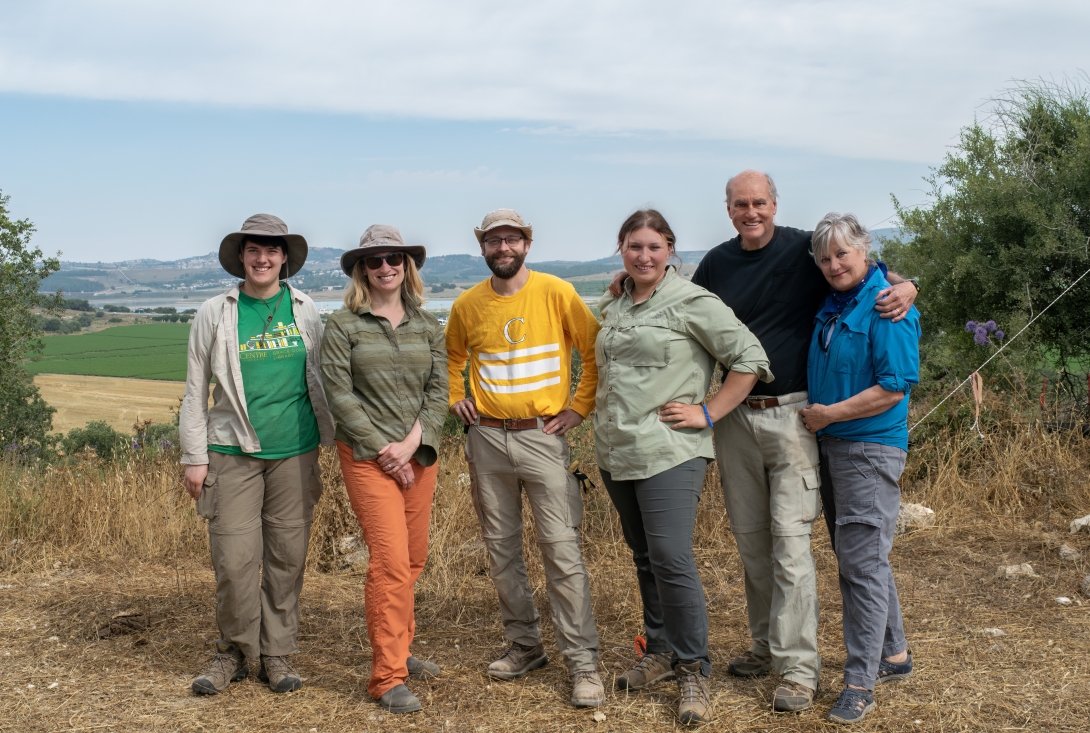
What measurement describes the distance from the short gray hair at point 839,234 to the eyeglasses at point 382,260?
169 cm

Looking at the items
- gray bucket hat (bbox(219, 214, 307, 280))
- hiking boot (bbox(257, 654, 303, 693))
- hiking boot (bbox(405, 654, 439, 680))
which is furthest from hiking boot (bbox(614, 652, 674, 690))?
gray bucket hat (bbox(219, 214, 307, 280))

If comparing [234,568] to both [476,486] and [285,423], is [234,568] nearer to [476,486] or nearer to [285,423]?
[285,423]

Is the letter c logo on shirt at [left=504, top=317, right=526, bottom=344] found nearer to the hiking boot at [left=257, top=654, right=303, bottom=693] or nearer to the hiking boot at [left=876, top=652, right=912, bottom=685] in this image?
the hiking boot at [left=257, top=654, right=303, bottom=693]

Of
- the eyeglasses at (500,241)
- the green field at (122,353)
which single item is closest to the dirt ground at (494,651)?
the eyeglasses at (500,241)

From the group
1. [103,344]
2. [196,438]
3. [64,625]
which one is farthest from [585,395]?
[103,344]

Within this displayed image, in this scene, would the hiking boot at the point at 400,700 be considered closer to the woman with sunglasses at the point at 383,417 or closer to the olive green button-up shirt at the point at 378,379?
the woman with sunglasses at the point at 383,417

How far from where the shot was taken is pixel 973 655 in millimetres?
4496

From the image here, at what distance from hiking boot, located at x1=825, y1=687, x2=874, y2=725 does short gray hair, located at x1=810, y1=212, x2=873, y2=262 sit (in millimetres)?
1703

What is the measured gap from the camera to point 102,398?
27812mm

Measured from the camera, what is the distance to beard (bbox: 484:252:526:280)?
4086mm

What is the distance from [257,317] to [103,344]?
4530cm

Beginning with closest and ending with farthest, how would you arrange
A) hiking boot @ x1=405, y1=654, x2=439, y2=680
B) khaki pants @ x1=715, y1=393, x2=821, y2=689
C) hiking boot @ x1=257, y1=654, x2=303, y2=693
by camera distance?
1. khaki pants @ x1=715, y1=393, x2=821, y2=689
2. hiking boot @ x1=257, y1=654, x2=303, y2=693
3. hiking boot @ x1=405, y1=654, x2=439, y2=680

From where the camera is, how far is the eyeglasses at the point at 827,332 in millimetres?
3826

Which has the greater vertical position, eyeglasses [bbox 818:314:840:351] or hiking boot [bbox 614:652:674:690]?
eyeglasses [bbox 818:314:840:351]
